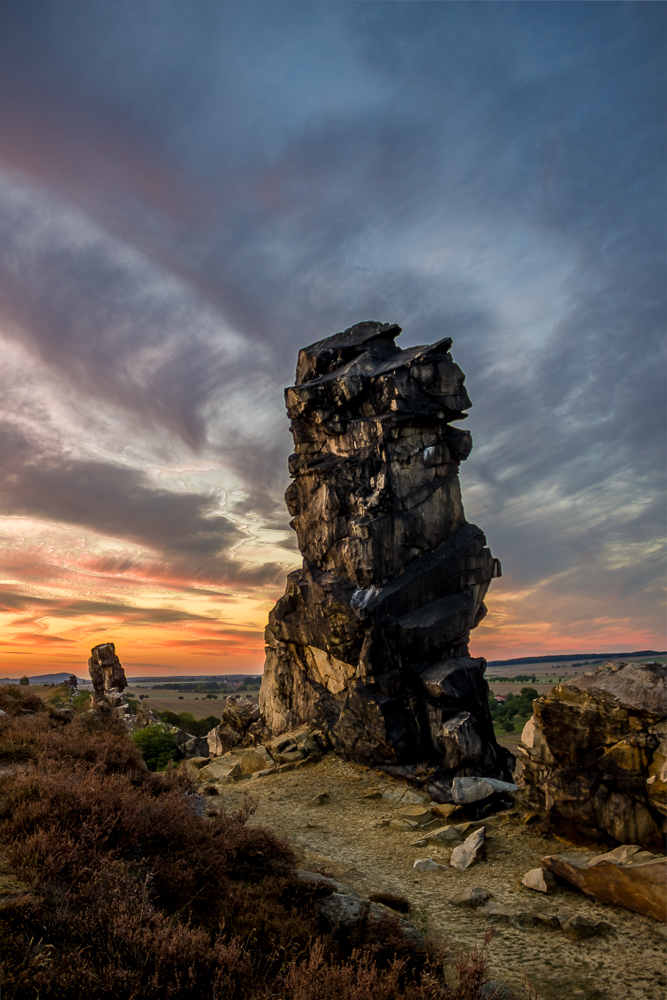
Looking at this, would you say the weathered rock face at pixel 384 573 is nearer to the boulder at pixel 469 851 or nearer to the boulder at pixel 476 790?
the boulder at pixel 476 790

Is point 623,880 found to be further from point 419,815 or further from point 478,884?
point 419,815

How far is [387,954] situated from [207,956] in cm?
452

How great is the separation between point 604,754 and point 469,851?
6.17 meters

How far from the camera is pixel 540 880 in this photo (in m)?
16.3

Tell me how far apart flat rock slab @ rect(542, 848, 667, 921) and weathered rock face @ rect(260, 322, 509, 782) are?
50.1ft

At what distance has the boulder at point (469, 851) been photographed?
62.4ft

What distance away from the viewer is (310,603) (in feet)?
134

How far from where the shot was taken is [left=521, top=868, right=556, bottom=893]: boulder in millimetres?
16094

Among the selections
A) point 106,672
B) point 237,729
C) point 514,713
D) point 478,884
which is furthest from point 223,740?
point 514,713

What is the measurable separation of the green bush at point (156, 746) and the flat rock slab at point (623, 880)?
35023 millimetres

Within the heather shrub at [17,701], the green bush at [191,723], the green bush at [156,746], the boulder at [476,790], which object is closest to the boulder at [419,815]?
the boulder at [476,790]

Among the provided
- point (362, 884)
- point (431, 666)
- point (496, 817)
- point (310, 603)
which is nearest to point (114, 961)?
point (362, 884)

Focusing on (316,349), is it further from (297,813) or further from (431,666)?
(297,813)

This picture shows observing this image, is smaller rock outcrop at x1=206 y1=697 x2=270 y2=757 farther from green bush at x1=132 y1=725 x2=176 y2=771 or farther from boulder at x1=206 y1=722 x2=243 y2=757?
green bush at x1=132 y1=725 x2=176 y2=771
